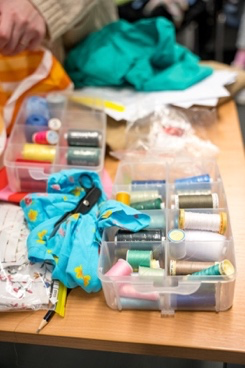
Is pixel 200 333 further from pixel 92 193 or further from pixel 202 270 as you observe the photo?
pixel 92 193

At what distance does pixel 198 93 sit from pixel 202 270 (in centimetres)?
58

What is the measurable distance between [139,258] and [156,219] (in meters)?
0.10

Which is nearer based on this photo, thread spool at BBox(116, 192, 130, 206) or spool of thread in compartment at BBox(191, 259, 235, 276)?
spool of thread in compartment at BBox(191, 259, 235, 276)

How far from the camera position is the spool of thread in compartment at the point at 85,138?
1021 mm

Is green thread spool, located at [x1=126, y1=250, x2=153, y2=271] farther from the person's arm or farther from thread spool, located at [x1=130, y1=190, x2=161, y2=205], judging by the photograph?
the person's arm

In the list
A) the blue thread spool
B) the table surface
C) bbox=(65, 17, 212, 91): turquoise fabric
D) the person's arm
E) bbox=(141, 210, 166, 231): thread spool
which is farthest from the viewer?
bbox=(65, 17, 212, 91): turquoise fabric

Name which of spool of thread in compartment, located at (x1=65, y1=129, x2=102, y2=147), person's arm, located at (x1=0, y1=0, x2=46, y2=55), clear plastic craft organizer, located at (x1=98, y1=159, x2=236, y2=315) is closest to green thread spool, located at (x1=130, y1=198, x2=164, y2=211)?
clear plastic craft organizer, located at (x1=98, y1=159, x2=236, y2=315)

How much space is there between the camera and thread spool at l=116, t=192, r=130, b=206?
86 cm

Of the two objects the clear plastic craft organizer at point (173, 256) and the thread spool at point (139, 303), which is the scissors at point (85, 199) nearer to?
the clear plastic craft organizer at point (173, 256)

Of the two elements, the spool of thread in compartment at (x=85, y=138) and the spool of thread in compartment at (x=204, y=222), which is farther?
the spool of thread in compartment at (x=85, y=138)

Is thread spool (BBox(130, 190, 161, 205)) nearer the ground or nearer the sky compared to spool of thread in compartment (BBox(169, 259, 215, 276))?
nearer the ground

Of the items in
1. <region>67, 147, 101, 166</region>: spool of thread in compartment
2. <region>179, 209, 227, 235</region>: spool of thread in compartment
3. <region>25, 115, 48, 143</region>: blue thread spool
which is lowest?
<region>67, 147, 101, 166</region>: spool of thread in compartment

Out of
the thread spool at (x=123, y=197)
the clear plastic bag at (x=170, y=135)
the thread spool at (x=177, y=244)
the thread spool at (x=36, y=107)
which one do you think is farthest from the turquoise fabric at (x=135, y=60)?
the thread spool at (x=177, y=244)

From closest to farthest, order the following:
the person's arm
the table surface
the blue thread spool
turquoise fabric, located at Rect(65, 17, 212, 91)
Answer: the table surface
the person's arm
the blue thread spool
turquoise fabric, located at Rect(65, 17, 212, 91)
